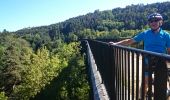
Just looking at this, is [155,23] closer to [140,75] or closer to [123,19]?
[140,75]

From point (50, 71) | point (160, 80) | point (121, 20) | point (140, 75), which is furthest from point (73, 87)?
point (121, 20)

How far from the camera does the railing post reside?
3.36 m

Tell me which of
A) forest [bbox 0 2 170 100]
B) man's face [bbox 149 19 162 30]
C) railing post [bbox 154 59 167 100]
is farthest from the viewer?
forest [bbox 0 2 170 100]

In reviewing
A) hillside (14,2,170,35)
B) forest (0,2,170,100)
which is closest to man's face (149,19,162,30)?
forest (0,2,170,100)

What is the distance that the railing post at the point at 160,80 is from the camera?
11.0ft

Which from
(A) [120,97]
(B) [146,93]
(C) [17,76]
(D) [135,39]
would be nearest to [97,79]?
(D) [135,39]

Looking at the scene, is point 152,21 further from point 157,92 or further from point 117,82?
point 157,92

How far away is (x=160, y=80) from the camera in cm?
345

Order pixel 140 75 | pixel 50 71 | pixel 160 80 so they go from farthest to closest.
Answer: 1. pixel 50 71
2. pixel 140 75
3. pixel 160 80

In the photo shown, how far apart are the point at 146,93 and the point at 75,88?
139 feet

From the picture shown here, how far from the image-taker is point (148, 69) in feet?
12.3

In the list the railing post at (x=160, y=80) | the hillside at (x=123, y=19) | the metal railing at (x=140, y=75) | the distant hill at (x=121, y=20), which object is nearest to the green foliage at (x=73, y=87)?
the metal railing at (x=140, y=75)

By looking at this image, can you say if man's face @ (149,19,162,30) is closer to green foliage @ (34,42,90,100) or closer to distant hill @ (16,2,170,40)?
green foliage @ (34,42,90,100)

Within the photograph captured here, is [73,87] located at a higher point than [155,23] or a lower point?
lower
